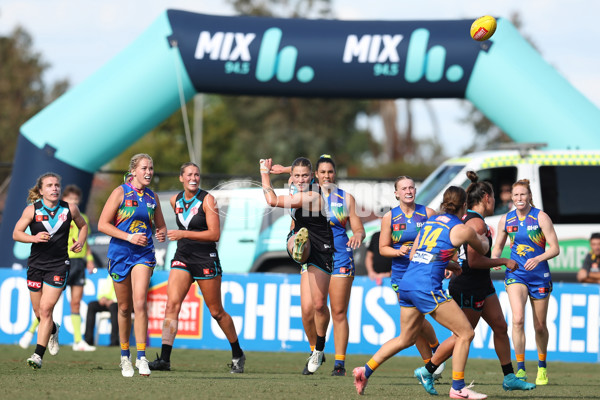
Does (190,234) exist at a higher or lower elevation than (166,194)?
lower

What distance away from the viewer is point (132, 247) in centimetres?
835

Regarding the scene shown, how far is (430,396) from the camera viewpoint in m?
7.37

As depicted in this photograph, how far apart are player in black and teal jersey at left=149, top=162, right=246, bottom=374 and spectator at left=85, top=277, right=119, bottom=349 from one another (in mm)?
3603

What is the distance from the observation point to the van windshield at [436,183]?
42.5 ft

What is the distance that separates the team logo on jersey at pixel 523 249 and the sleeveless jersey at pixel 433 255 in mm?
2162

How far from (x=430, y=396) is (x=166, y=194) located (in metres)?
8.25

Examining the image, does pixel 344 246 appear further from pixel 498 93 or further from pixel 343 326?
pixel 498 93

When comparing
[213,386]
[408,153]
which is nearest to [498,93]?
[213,386]

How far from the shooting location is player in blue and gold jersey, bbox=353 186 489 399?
700 centimetres

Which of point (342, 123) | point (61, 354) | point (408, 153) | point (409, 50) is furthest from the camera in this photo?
point (408, 153)

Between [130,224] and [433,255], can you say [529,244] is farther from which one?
[130,224]

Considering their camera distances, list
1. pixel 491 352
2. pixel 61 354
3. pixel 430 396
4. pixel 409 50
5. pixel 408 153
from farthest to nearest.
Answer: pixel 408 153 → pixel 409 50 → pixel 491 352 → pixel 61 354 → pixel 430 396

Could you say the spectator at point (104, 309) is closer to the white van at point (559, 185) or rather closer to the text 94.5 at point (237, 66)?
the text 94.5 at point (237, 66)

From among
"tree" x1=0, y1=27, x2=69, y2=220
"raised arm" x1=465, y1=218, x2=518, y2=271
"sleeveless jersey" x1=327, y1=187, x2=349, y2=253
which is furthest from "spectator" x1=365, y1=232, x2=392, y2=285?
"tree" x1=0, y1=27, x2=69, y2=220
